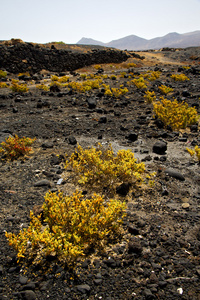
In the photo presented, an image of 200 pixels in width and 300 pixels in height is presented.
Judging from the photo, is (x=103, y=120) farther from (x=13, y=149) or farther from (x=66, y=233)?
(x=66, y=233)

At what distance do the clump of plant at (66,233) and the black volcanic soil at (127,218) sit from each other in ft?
0.49

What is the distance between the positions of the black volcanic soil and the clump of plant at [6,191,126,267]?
0.49 feet

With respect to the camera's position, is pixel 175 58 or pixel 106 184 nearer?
pixel 106 184

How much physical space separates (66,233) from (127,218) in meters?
0.98

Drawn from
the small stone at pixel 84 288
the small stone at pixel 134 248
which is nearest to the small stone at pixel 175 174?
the small stone at pixel 134 248

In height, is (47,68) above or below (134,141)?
above

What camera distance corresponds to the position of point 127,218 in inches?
122

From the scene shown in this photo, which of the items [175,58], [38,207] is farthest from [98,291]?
[175,58]

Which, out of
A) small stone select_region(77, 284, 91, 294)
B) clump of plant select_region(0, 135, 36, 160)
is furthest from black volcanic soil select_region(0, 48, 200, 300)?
clump of plant select_region(0, 135, 36, 160)

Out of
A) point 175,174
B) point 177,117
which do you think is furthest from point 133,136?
point 175,174

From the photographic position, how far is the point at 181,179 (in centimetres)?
404

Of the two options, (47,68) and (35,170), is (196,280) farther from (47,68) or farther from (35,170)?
(47,68)

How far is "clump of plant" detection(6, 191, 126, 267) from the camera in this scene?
236 cm

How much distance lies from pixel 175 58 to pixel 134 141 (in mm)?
34223
